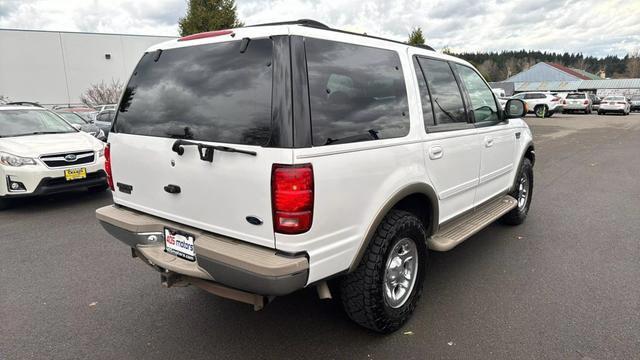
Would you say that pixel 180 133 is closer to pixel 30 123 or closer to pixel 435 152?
pixel 435 152

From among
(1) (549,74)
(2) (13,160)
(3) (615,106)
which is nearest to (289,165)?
(2) (13,160)

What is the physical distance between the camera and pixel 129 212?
314 cm

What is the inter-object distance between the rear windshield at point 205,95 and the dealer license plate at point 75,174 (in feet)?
12.2

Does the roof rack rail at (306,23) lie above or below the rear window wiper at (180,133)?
Result: above

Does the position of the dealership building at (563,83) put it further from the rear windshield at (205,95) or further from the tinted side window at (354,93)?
the rear windshield at (205,95)

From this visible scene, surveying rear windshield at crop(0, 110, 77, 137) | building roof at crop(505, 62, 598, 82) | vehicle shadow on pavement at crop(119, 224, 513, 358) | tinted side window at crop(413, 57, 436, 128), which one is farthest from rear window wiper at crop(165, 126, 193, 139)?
building roof at crop(505, 62, 598, 82)

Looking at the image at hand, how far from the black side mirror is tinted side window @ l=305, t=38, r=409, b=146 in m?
2.06

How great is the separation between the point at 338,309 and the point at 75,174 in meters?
4.86

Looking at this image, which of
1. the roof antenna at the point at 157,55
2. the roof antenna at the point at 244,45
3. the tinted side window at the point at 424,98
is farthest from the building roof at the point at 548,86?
the roof antenna at the point at 244,45

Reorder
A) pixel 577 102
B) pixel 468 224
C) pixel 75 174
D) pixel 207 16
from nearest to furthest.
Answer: pixel 468 224, pixel 75 174, pixel 207 16, pixel 577 102

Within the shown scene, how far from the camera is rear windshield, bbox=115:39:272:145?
7.68 ft

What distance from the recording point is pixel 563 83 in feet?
249

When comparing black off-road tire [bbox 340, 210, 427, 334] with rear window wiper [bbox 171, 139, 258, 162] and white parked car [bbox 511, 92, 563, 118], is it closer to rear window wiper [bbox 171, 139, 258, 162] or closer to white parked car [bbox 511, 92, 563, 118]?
rear window wiper [bbox 171, 139, 258, 162]

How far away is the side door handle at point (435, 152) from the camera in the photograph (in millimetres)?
3121
